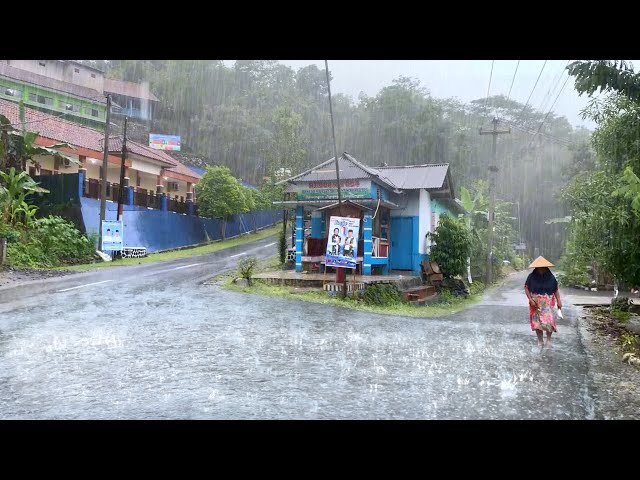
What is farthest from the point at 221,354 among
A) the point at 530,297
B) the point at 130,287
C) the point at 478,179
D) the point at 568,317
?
the point at 478,179

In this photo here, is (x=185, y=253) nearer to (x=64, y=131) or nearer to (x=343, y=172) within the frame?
(x=64, y=131)

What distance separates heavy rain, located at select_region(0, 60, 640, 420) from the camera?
4852mm

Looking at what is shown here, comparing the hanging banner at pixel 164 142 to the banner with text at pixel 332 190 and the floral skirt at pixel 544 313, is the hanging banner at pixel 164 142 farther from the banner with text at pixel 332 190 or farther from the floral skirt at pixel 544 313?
the floral skirt at pixel 544 313

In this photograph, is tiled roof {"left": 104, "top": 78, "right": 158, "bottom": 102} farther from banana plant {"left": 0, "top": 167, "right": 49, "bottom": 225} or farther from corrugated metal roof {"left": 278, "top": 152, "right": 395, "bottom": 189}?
corrugated metal roof {"left": 278, "top": 152, "right": 395, "bottom": 189}

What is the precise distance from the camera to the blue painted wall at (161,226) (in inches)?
611

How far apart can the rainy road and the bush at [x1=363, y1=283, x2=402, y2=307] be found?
1190 millimetres

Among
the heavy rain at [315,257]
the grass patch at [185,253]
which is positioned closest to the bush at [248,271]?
the heavy rain at [315,257]

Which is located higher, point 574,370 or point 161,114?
point 161,114

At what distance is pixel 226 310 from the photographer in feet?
28.6

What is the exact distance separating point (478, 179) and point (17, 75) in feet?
65.1

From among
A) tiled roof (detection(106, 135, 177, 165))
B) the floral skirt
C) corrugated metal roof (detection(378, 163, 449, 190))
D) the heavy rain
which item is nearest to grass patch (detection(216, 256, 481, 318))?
the heavy rain

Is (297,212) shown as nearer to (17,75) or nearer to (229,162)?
(229,162)

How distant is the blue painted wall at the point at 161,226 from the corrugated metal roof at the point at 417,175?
273 inches

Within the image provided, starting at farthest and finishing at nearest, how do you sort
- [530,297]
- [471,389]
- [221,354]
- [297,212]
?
[297,212] → [530,297] → [221,354] → [471,389]
